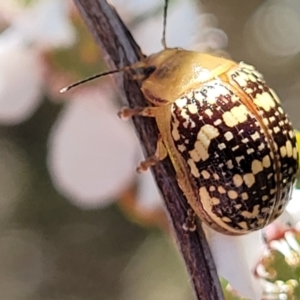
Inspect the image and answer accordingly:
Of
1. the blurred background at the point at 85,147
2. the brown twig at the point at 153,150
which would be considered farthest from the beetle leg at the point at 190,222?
the blurred background at the point at 85,147

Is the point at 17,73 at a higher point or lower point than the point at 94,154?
higher

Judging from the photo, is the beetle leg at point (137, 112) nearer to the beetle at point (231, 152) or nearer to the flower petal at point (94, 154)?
the beetle at point (231, 152)

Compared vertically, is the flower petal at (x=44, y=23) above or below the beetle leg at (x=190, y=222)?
above

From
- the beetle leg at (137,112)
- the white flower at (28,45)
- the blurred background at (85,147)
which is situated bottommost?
the blurred background at (85,147)

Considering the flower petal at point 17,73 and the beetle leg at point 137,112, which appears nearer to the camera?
the beetle leg at point 137,112

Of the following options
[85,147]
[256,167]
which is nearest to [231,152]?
[256,167]

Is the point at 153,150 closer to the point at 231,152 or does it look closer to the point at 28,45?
the point at 231,152

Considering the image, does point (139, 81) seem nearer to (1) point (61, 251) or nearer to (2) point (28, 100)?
(2) point (28, 100)
